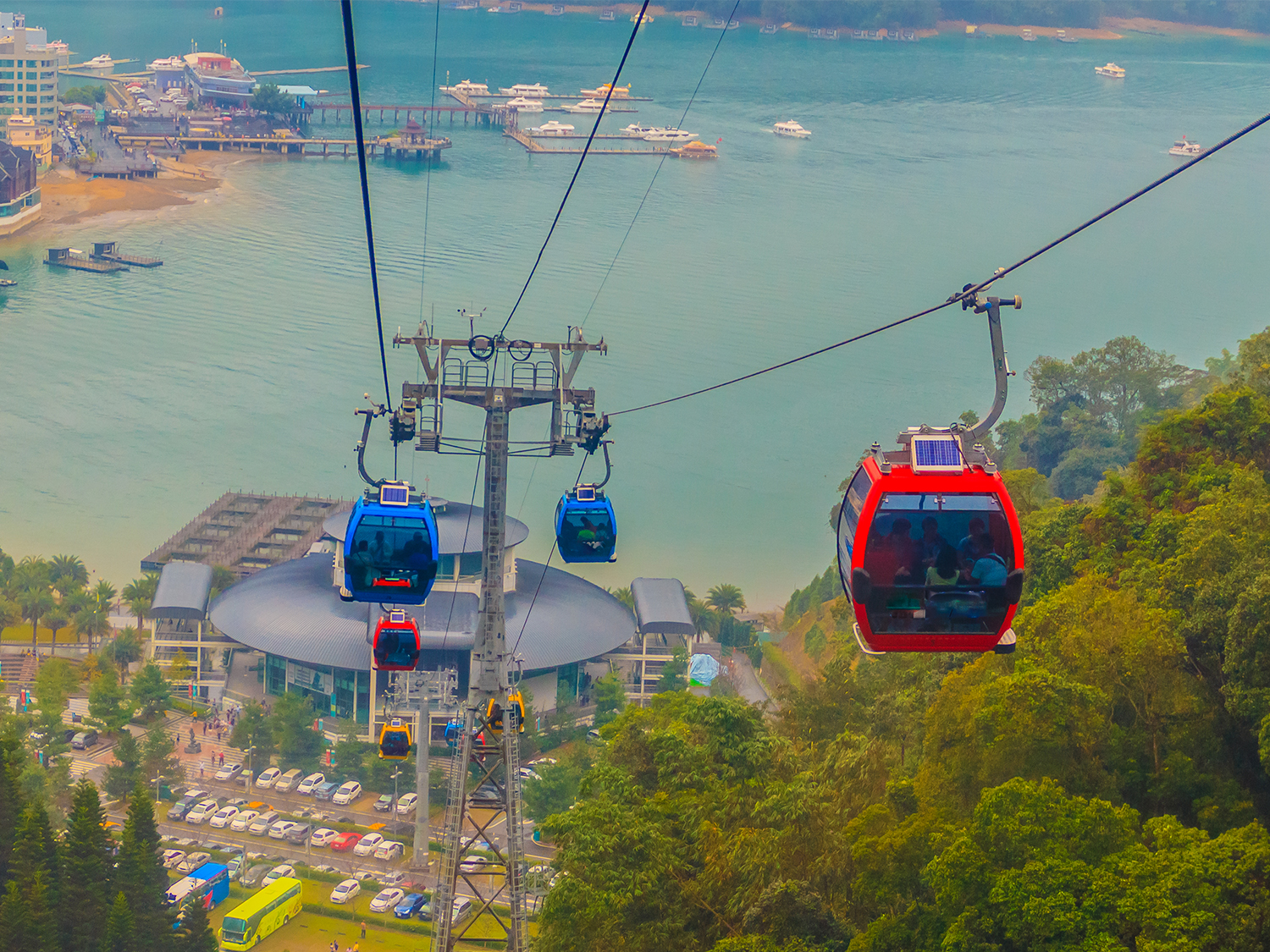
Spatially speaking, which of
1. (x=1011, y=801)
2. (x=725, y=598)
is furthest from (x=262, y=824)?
(x=1011, y=801)

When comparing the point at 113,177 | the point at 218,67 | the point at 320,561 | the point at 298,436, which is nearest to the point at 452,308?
the point at 298,436

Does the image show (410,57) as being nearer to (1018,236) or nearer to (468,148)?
(468,148)

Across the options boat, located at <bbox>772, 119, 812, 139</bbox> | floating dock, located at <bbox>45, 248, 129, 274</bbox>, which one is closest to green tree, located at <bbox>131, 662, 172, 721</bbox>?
floating dock, located at <bbox>45, 248, 129, 274</bbox>

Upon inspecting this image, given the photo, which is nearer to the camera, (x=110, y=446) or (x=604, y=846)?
(x=604, y=846)

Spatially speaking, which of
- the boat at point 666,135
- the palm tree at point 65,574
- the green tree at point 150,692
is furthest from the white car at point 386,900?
the boat at point 666,135

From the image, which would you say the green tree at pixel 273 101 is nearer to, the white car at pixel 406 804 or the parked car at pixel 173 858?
the white car at pixel 406 804

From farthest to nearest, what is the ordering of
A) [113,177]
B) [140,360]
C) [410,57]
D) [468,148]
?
[410,57]
[468,148]
[113,177]
[140,360]
